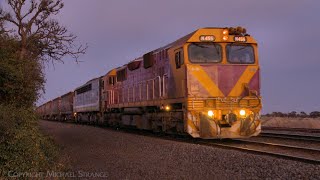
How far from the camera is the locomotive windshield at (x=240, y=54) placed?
1689cm

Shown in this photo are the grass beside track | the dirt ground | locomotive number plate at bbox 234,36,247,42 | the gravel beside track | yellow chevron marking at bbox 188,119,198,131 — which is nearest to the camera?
the gravel beside track

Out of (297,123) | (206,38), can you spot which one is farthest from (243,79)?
(297,123)

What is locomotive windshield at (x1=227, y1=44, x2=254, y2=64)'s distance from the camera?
16891 mm

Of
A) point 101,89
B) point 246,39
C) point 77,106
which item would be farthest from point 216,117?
point 77,106

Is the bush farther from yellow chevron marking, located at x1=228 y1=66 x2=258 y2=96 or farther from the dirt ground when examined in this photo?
the dirt ground

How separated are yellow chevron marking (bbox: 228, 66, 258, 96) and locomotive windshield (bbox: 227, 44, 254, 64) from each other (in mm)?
302

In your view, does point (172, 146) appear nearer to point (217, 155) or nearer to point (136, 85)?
point (217, 155)

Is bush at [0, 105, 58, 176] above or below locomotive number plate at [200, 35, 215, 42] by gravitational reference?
below

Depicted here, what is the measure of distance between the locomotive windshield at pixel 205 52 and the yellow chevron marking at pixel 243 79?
1.12 m

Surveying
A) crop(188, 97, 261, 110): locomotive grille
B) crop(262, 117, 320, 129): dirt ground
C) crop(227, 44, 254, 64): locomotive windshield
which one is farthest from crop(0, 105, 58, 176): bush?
crop(262, 117, 320, 129): dirt ground

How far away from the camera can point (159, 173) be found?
9.49 metres

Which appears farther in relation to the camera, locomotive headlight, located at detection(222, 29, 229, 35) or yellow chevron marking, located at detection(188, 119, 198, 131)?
locomotive headlight, located at detection(222, 29, 229, 35)

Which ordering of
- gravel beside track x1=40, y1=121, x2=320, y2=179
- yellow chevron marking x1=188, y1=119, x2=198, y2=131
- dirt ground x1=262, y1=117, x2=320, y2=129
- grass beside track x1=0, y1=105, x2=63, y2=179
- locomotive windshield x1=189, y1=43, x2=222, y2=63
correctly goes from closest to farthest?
gravel beside track x1=40, y1=121, x2=320, y2=179, grass beside track x1=0, y1=105, x2=63, y2=179, yellow chevron marking x1=188, y1=119, x2=198, y2=131, locomotive windshield x1=189, y1=43, x2=222, y2=63, dirt ground x1=262, y1=117, x2=320, y2=129

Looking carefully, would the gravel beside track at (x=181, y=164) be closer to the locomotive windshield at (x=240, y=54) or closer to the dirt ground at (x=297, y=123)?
the locomotive windshield at (x=240, y=54)
